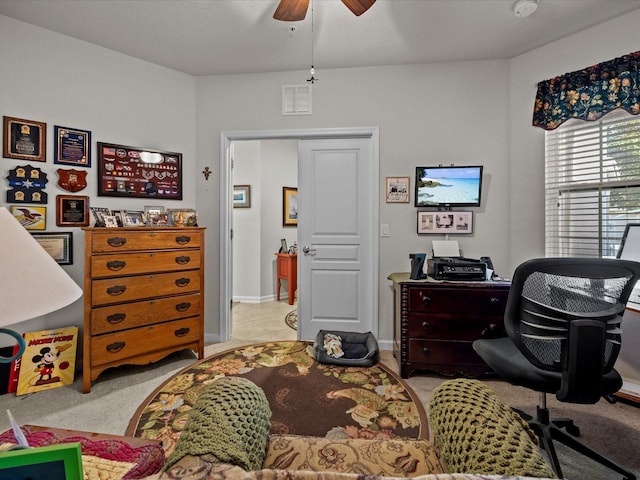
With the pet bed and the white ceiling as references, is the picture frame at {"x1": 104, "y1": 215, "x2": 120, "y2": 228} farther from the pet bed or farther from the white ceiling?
the pet bed

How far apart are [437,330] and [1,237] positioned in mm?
2532

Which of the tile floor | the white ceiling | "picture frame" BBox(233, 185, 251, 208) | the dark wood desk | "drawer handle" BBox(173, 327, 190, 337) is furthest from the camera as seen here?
"picture frame" BBox(233, 185, 251, 208)

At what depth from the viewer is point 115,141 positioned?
2.89m

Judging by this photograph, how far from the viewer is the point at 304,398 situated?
223 centimetres

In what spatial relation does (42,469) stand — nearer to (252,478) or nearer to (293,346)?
(252,478)

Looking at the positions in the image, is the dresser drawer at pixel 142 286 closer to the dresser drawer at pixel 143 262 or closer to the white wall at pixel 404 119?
the dresser drawer at pixel 143 262

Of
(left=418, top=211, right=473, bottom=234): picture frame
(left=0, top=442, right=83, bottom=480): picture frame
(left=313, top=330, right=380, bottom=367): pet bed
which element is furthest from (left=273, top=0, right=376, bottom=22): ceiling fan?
(left=313, top=330, right=380, bottom=367): pet bed

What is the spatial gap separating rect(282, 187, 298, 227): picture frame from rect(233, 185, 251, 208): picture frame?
1.94 feet

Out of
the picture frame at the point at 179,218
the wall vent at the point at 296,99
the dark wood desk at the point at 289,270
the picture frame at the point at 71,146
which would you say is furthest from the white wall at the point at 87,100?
the dark wood desk at the point at 289,270

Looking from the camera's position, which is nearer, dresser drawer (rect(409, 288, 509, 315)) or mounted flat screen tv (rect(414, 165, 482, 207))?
dresser drawer (rect(409, 288, 509, 315))

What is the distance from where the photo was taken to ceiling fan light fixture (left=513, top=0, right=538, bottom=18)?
84.3 inches

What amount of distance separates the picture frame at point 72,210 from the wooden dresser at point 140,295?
575mm

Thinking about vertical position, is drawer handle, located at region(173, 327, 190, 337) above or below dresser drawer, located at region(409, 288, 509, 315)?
below

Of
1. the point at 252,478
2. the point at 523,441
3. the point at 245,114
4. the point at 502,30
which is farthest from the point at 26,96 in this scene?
the point at 502,30
